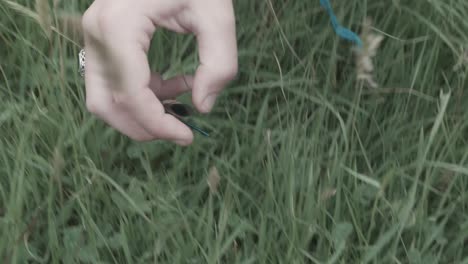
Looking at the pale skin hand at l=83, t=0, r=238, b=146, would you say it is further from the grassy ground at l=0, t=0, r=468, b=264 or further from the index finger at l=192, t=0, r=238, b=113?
the grassy ground at l=0, t=0, r=468, b=264

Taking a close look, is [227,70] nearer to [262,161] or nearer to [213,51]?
[213,51]

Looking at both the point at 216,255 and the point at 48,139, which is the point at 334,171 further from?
the point at 48,139

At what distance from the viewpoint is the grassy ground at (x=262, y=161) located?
4.14ft

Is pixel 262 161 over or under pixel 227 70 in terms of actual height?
under

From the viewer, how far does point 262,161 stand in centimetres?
138

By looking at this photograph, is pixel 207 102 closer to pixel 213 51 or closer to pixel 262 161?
pixel 213 51

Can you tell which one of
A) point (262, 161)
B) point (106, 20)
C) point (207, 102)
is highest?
point (106, 20)

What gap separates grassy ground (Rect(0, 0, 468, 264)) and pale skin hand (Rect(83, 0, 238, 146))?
0.59 ft

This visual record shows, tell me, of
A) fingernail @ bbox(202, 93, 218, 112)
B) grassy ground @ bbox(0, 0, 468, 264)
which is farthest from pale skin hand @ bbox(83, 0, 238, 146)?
grassy ground @ bbox(0, 0, 468, 264)

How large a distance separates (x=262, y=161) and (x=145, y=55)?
1.58 feet

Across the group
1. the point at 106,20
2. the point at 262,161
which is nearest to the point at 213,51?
the point at 106,20

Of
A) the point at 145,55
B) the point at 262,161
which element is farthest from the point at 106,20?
the point at 262,161

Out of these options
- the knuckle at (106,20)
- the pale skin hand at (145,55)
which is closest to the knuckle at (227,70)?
the pale skin hand at (145,55)

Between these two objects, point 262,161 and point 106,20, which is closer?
point 106,20
